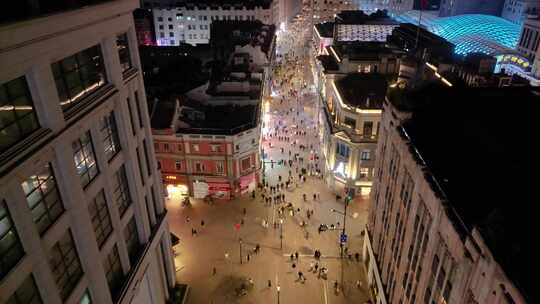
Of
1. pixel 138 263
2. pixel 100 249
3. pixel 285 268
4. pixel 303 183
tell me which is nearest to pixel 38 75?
pixel 100 249

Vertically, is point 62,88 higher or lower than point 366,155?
higher

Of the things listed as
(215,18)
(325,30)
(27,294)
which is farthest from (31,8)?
(215,18)

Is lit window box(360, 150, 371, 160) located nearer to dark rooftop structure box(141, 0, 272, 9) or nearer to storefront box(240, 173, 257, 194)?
storefront box(240, 173, 257, 194)

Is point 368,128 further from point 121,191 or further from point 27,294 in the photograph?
point 27,294

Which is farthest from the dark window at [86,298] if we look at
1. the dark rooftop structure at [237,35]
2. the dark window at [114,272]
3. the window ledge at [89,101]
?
the dark rooftop structure at [237,35]

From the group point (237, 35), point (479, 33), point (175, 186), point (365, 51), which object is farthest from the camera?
point (479, 33)

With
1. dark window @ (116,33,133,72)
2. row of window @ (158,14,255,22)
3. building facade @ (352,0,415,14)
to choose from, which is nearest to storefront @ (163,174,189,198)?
dark window @ (116,33,133,72)
